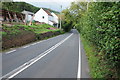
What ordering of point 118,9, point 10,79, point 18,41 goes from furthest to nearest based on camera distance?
point 18,41
point 10,79
point 118,9

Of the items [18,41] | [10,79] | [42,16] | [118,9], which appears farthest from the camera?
[42,16]

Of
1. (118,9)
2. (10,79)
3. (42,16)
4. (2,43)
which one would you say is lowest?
(10,79)

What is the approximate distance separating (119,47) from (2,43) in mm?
12047

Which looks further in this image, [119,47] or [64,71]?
[64,71]

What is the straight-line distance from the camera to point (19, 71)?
8094 mm

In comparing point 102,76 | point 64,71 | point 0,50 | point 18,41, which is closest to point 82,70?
point 64,71

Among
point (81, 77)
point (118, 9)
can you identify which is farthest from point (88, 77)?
point (118, 9)

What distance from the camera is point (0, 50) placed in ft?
45.0

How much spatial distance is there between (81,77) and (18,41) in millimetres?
11691

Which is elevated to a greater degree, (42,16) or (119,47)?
(42,16)

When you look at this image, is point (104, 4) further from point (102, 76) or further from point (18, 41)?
point (18, 41)

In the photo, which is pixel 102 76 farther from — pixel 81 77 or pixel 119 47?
pixel 119 47

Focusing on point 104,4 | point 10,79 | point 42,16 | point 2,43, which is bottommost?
point 10,79

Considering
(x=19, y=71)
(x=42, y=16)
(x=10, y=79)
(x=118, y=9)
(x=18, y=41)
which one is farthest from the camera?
(x=42, y=16)
